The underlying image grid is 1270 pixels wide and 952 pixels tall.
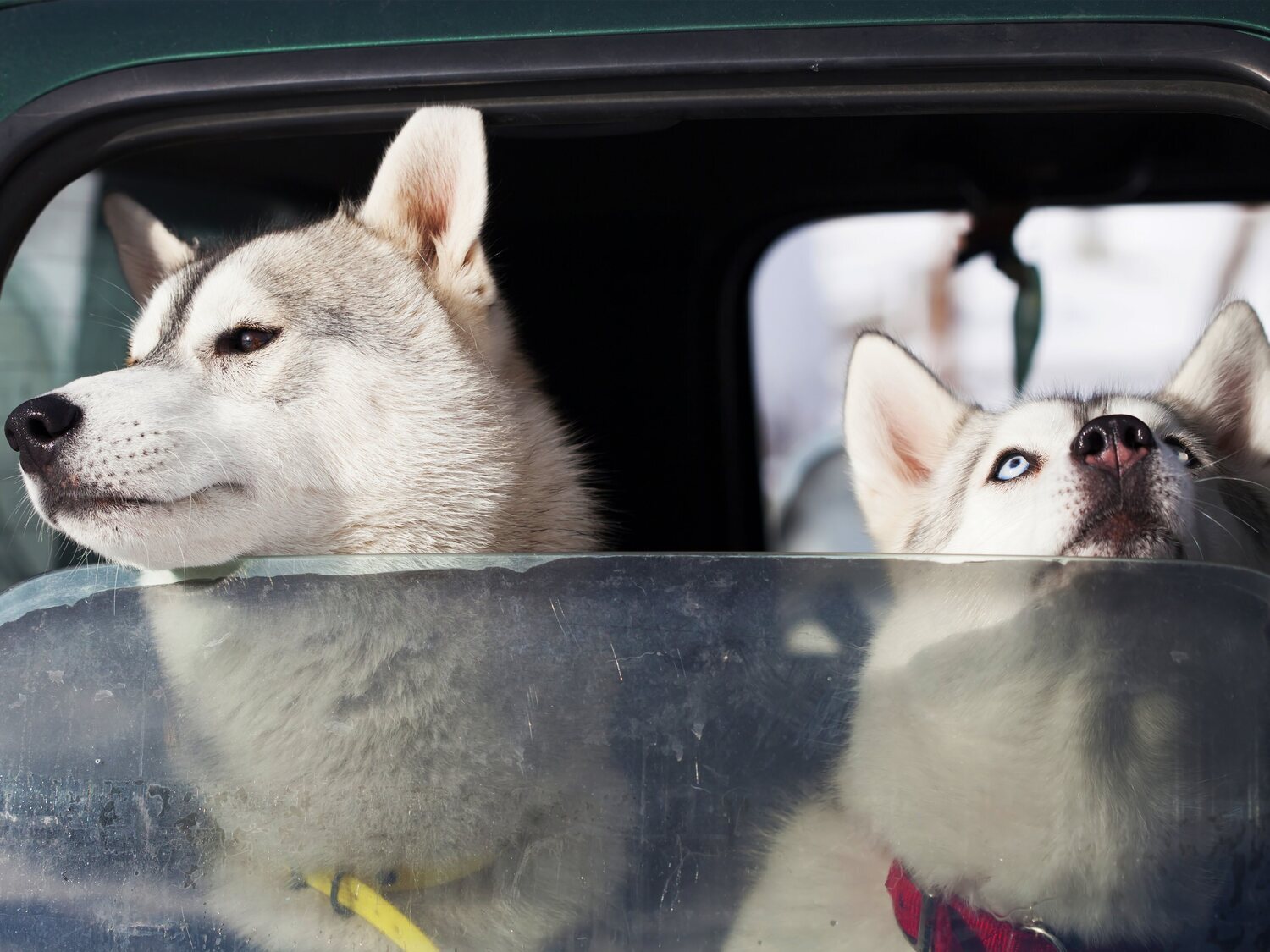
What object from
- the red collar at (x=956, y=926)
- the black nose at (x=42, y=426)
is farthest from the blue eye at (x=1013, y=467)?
the black nose at (x=42, y=426)

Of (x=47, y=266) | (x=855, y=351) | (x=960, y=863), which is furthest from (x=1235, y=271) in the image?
(x=47, y=266)

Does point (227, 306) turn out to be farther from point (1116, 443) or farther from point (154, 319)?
point (1116, 443)

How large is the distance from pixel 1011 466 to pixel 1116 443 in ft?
0.85

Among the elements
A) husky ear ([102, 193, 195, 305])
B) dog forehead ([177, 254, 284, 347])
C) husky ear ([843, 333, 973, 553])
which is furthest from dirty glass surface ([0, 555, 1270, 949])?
husky ear ([102, 193, 195, 305])

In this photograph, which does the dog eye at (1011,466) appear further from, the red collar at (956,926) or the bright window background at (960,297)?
the bright window background at (960,297)

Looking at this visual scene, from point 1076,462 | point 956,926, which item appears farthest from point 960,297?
point 956,926

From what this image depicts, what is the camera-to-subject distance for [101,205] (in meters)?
2.66

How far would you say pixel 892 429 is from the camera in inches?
92.0

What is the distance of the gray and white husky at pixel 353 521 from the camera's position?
118 cm

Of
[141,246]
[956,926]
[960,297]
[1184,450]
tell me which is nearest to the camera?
[956,926]

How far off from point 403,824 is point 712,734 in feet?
1.18

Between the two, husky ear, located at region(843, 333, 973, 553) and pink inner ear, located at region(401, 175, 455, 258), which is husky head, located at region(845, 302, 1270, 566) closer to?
husky ear, located at region(843, 333, 973, 553)

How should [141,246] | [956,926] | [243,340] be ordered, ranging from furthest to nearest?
[141,246]
[243,340]
[956,926]

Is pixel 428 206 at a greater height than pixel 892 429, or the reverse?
pixel 428 206
